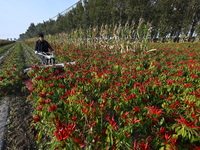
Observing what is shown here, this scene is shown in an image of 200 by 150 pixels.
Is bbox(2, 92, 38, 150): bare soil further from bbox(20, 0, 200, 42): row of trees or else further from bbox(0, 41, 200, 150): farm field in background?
bbox(20, 0, 200, 42): row of trees

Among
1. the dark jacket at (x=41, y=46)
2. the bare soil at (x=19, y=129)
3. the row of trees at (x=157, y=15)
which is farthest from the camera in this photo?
the row of trees at (x=157, y=15)

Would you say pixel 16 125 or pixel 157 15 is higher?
pixel 157 15

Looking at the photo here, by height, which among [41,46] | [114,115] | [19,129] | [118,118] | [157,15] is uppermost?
[157,15]

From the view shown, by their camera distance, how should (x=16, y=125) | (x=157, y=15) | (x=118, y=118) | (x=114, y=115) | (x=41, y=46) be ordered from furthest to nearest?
(x=157, y=15), (x=41, y=46), (x=114, y=115), (x=16, y=125), (x=118, y=118)

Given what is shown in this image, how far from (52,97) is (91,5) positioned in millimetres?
41206

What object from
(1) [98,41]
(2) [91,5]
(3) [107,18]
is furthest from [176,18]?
(2) [91,5]

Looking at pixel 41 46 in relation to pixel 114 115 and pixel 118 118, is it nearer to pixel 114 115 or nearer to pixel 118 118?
pixel 114 115

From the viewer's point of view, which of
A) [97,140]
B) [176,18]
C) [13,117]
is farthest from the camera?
[176,18]

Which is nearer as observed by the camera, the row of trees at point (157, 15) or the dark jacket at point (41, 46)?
the dark jacket at point (41, 46)

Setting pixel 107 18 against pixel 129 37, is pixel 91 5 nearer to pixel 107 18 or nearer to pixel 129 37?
pixel 107 18

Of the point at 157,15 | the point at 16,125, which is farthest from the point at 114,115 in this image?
the point at 157,15

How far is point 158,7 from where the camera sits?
24.3 metres

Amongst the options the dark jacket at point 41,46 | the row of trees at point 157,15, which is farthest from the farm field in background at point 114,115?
the row of trees at point 157,15

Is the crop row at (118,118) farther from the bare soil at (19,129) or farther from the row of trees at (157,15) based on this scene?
the row of trees at (157,15)
